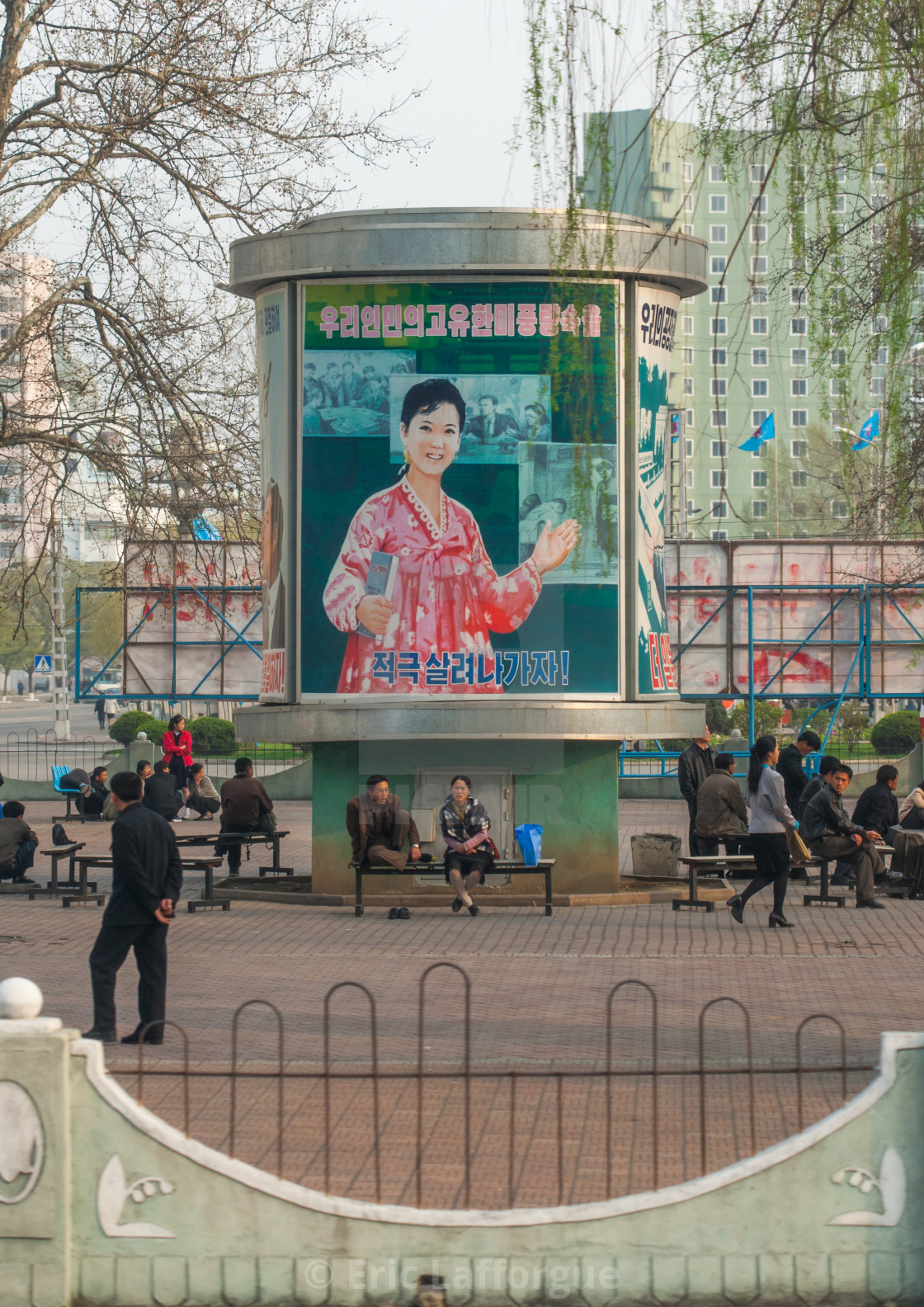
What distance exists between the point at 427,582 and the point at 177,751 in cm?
1303

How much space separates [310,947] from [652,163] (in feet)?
28.8

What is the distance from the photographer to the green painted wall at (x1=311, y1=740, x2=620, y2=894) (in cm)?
1811

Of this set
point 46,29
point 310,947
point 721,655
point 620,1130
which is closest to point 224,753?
point 721,655

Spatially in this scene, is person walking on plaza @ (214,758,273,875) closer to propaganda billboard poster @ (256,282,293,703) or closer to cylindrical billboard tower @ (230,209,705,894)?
propaganda billboard poster @ (256,282,293,703)

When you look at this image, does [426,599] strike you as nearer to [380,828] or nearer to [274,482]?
[274,482]

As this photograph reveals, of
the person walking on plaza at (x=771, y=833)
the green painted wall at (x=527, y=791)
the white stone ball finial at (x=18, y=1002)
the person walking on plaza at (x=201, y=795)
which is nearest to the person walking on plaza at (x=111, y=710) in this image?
the person walking on plaza at (x=201, y=795)

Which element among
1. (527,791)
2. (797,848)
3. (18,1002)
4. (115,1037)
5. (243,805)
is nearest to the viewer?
(18,1002)

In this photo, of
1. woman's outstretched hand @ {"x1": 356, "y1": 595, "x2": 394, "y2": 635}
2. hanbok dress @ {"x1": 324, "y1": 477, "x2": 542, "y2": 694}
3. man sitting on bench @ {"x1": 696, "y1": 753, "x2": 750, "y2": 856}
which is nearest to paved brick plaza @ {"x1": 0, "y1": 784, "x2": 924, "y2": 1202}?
man sitting on bench @ {"x1": 696, "y1": 753, "x2": 750, "y2": 856}

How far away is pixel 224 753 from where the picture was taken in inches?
1697

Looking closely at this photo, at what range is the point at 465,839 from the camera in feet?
55.9

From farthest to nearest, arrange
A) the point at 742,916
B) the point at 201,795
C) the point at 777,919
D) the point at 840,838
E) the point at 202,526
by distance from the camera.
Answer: the point at 201,795, the point at 202,526, the point at 840,838, the point at 742,916, the point at 777,919

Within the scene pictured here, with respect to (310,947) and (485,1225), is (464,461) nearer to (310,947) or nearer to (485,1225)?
(310,947)

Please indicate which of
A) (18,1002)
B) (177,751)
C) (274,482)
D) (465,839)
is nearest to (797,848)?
(465,839)

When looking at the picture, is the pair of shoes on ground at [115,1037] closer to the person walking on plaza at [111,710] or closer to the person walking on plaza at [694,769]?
the person walking on plaza at [694,769]
